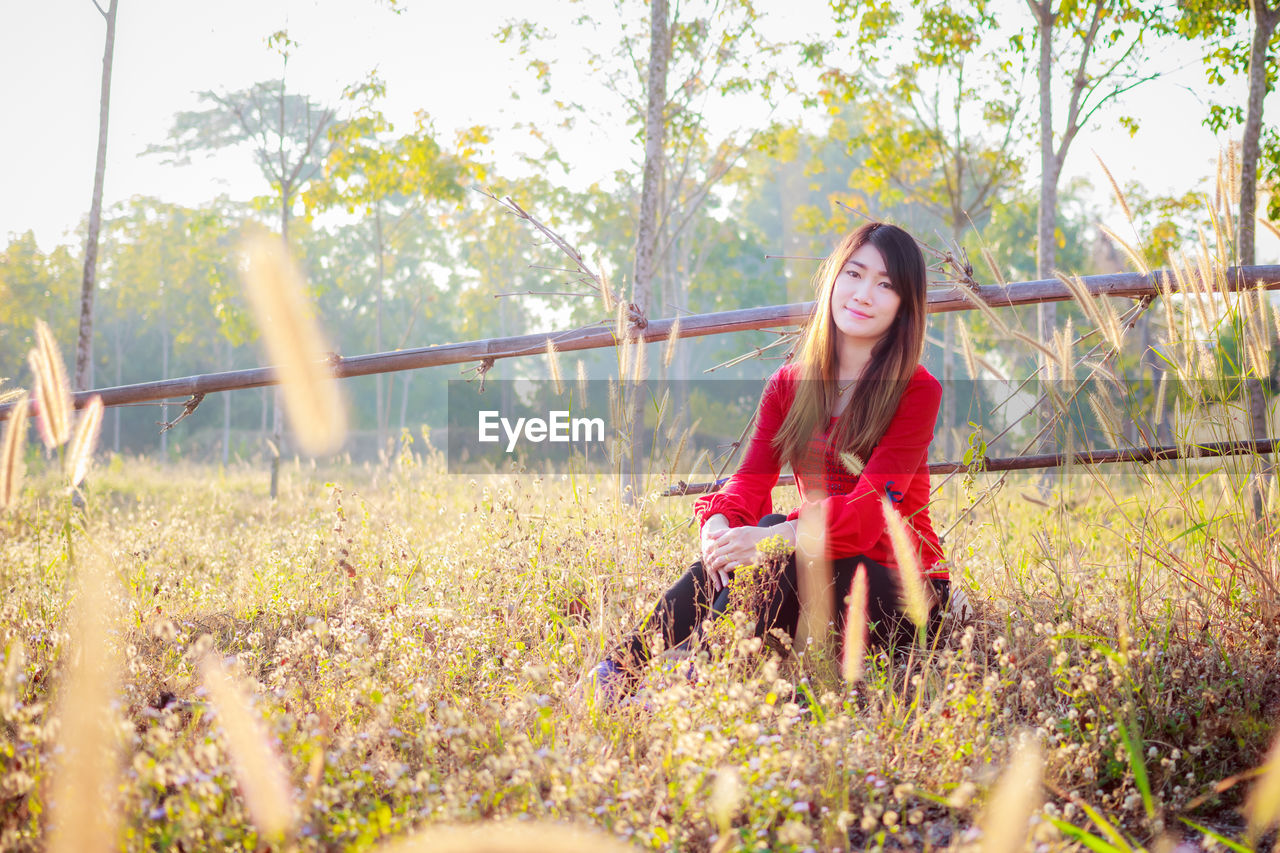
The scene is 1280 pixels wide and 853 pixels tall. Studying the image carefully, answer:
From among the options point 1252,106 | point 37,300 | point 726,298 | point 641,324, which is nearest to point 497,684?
point 641,324

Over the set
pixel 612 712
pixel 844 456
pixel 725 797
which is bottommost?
pixel 612 712

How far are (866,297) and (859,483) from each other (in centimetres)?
67

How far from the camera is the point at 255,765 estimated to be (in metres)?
1.59

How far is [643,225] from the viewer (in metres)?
6.34

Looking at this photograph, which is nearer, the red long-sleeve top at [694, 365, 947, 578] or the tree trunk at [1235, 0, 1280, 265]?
the red long-sleeve top at [694, 365, 947, 578]

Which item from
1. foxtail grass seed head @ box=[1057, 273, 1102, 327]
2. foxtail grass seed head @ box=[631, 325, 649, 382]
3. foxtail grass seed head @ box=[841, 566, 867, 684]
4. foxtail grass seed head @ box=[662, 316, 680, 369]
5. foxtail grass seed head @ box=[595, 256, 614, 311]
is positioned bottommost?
foxtail grass seed head @ box=[841, 566, 867, 684]

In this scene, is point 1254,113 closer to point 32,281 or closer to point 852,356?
point 852,356

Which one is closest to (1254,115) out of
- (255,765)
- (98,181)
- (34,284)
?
(255,765)

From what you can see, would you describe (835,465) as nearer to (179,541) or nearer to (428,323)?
(179,541)

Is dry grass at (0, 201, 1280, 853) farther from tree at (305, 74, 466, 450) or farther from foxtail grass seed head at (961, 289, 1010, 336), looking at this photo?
tree at (305, 74, 466, 450)

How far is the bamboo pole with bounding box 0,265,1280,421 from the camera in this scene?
3.36 meters

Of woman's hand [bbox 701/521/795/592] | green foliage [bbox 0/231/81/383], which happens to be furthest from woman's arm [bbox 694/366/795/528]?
Answer: green foliage [bbox 0/231/81/383]

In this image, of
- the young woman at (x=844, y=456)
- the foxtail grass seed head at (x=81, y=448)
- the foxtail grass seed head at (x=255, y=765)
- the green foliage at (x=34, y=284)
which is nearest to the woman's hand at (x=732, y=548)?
the young woman at (x=844, y=456)

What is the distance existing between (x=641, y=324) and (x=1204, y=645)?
2228 mm
